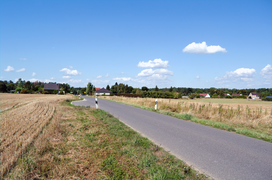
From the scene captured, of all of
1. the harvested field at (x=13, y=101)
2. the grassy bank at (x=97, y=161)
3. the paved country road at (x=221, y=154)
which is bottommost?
the paved country road at (x=221, y=154)

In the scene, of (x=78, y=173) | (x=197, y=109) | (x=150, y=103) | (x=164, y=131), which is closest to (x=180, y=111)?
(x=197, y=109)

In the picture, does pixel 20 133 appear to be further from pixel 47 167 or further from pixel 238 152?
pixel 238 152

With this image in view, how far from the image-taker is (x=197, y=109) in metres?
13.0

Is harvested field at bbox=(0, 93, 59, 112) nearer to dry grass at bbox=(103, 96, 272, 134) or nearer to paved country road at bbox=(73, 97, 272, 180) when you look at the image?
paved country road at bbox=(73, 97, 272, 180)

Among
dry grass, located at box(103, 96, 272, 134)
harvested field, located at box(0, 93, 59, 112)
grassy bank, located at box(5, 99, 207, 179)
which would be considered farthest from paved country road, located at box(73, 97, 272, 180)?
harvested field, located at box(0, 93, 59, 112)

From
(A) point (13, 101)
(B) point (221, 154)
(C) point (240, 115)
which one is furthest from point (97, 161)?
(A) point (13, 101)

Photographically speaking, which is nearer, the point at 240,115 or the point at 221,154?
the point at 221,154

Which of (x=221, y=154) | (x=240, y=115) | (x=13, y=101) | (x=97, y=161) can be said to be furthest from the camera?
(x=13, y=101)

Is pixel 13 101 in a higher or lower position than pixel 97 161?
higher

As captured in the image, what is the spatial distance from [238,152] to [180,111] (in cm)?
991

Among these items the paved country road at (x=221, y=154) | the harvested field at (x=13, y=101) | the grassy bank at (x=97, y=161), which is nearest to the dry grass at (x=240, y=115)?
the paved country road at (x=221, y=154)

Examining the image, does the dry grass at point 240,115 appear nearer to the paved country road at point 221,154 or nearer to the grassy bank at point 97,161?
the paved country road at point 221,154

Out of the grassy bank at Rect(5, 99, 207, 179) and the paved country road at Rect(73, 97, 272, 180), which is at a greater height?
the grassy bank at Rect(5, 99, 207, 179)

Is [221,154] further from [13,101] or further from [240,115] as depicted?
[13,101]
